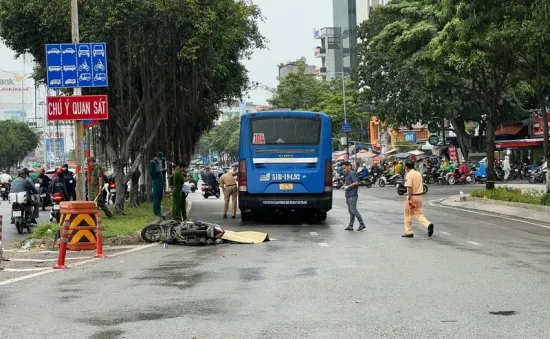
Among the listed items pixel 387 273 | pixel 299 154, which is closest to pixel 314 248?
pixel 387 273

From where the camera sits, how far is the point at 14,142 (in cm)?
10250

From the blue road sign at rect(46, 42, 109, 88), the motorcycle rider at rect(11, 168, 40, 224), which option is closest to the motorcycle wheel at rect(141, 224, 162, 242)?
the blue road sign at rect(46, 42, 109, 88)

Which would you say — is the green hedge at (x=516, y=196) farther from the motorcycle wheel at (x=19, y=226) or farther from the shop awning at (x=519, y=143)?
the shop awning at (x=519, y=143)

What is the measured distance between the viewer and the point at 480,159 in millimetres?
52594

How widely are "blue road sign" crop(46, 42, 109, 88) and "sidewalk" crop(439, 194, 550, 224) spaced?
12.7 m

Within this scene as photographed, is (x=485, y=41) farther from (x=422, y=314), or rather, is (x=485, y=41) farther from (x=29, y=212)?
(x=422, y=314)

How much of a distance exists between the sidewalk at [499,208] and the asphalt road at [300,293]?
7.16m

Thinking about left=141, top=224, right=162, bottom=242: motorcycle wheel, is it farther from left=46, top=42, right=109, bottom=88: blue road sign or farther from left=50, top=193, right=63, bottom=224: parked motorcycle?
left=50, top=193, right=63, bottom=224: parked motorcycle

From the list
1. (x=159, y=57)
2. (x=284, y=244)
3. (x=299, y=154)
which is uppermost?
(x=159, y=57)

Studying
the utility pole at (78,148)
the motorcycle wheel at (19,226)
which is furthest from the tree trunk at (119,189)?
the utility pole at (78,148)

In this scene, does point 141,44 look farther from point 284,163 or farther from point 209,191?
point 209,191

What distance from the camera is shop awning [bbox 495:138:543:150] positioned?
5272cm

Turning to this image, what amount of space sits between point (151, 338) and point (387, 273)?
192 inches

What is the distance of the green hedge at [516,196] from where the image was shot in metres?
24.7
